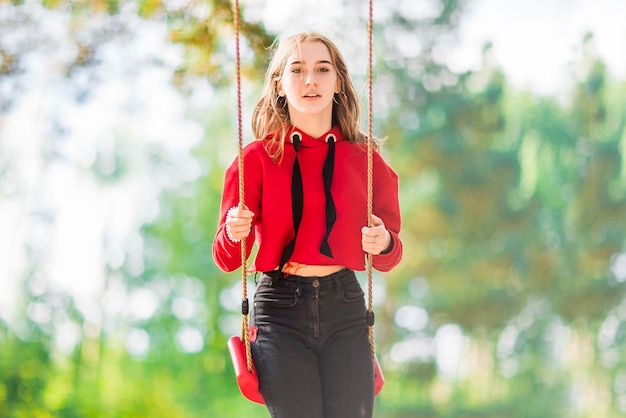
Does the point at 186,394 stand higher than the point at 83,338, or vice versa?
the point at 83,338

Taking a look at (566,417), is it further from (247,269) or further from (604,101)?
(247,269)

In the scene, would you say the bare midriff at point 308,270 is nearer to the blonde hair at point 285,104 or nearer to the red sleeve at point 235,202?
the red sleeve at point 235,202

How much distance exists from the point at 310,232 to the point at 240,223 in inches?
6.9

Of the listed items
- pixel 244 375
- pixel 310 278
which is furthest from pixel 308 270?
pixel 244 375

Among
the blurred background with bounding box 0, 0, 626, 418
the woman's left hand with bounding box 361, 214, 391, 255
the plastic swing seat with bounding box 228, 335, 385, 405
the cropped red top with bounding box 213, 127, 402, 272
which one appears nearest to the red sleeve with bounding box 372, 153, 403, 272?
the cropped red top with bounding box 213, 127, 402, 272

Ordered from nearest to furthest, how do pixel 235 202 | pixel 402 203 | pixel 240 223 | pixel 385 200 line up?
pixel 240 223
pixel 235 202
pixel 385 200
pixel 402 203

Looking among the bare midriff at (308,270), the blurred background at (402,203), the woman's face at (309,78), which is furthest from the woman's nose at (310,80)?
the blurred background at (402,203)

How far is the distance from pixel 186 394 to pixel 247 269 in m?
3.69

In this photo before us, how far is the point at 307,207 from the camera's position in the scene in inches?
73.0

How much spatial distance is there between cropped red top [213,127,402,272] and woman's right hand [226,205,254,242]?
64 mm

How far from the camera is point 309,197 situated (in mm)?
1857

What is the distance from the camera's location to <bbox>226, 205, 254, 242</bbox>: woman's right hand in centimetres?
174

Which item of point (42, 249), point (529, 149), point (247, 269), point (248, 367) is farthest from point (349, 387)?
point (529, 149)

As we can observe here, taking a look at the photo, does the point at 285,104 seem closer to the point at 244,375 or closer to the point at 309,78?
the point at 309,78
